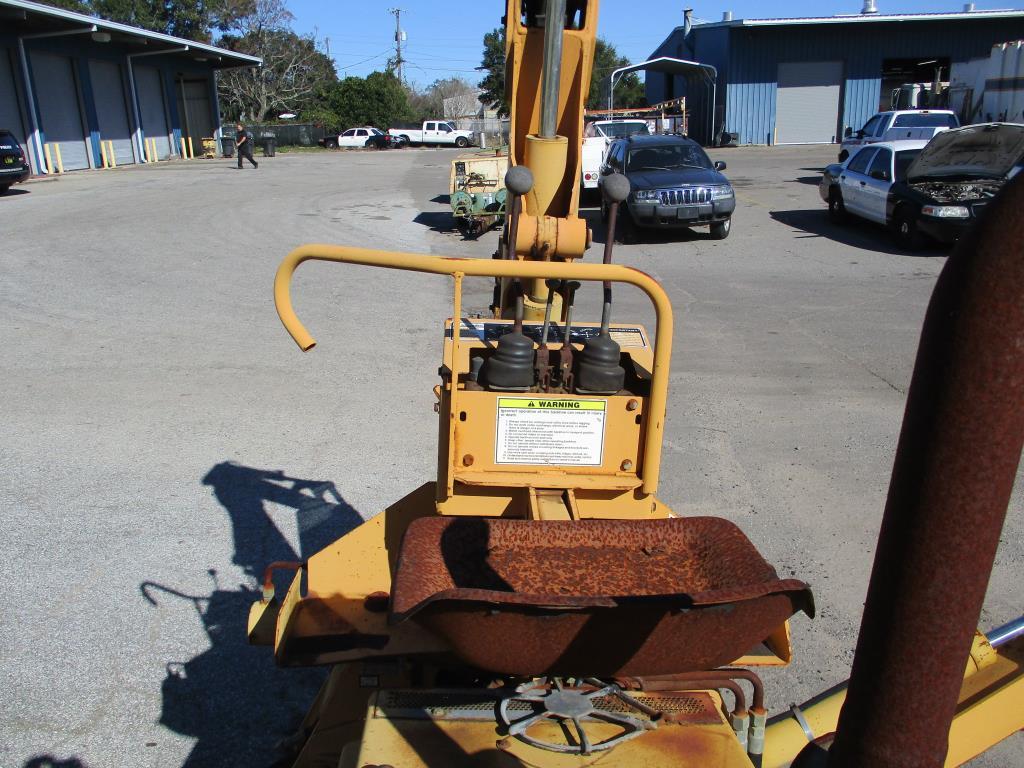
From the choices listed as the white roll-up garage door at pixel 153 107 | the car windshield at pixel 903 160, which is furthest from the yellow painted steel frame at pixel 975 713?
the white roll-up garage door at pixel 153 107

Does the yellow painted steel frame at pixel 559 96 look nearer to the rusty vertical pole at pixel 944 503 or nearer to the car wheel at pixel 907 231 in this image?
the rusty vertical pole at pixel 944 503

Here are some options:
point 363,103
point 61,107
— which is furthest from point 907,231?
point 363,103

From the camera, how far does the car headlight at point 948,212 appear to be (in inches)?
527

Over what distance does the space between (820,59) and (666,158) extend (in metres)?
24.9

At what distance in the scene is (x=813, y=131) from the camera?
38594mm

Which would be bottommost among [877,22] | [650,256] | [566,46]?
[650,256]

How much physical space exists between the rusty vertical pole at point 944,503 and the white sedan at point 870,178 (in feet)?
50.8

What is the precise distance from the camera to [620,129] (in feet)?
78.9

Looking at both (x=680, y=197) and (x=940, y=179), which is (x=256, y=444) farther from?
(x=940, y=179)

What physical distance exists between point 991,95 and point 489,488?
1256 inches

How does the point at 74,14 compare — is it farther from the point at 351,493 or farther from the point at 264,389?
the point at 351,493

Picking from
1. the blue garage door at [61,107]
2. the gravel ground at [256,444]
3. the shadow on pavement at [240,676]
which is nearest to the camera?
the shadow on pavement at [240,676]

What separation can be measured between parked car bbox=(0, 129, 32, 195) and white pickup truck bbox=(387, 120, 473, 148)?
30.2 meters

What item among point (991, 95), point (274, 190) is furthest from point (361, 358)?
point (991, 95)
